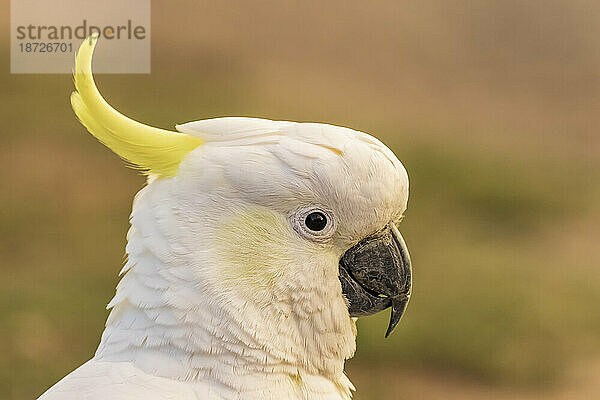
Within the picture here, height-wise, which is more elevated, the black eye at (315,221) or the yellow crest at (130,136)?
the yellow crest at (130,136)

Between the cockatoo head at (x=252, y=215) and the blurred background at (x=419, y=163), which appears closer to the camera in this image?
the cockatoo head at (x=252, y=215)

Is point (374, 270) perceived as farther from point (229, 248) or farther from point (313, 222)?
point (229, 248)

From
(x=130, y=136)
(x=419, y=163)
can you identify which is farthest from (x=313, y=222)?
(x=419, y=163)

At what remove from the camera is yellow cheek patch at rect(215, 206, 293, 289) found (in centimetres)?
109

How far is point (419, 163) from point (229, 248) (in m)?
3.42

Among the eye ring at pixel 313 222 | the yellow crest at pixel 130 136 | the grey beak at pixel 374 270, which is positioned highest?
the yellow crest at pixel 130 136

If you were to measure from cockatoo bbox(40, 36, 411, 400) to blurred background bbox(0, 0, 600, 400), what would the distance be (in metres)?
2.31

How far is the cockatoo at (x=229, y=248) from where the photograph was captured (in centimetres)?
108

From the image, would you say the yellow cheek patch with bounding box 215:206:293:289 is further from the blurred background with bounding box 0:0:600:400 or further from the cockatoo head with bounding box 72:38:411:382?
the blurred background with bounding box 0:0:600:400

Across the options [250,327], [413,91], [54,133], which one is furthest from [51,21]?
[250,327]

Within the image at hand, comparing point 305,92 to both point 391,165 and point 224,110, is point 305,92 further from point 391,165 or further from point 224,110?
point 391,165

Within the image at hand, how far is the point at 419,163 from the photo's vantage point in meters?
4.38

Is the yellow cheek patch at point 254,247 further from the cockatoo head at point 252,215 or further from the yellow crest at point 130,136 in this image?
the yellow crest at point 130,136

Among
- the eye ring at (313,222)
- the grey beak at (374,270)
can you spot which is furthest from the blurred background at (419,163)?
the eye ring at (313,222)
